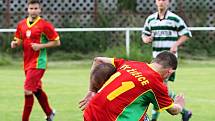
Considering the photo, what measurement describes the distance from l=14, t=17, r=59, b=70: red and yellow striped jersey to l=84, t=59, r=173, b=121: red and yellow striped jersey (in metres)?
3.60

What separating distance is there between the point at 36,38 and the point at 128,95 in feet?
12.6

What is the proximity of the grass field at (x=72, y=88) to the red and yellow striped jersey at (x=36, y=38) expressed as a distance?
2.83 ft

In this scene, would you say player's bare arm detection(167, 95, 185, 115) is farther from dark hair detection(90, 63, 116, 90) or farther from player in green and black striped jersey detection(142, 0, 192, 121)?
player in green and black striped jersey detection(142, 0, 192, 121)

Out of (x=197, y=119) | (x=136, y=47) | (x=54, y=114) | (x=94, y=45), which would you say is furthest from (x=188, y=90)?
(x=94, y=45)

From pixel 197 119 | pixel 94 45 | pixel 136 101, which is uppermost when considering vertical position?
pixel 136 101

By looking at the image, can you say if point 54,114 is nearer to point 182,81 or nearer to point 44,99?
point 44,99

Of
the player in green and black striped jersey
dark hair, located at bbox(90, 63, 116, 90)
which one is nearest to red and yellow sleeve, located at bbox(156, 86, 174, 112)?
dark hair, located at bbox(90, 63, 116, 90)

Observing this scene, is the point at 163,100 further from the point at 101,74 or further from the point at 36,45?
the point at 36,45

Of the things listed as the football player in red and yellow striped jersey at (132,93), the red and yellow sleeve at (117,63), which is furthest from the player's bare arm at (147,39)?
Result: the football player in red and yellow striped jersey at (132,93)

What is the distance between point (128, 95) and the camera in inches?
243

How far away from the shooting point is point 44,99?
9.83 metres

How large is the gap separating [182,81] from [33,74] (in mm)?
6357

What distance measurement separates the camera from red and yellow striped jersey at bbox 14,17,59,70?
9766 millimetres

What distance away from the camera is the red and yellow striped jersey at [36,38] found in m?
9.77
